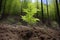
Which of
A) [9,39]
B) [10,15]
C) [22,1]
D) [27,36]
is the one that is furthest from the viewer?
[22,1]

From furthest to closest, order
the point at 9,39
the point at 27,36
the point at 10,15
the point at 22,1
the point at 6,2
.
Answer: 1. the point at 22,1
2. the point at 10,15
3. the point at 6,2
4. the point at 27,36
5. the point at 9,39

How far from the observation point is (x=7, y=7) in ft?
75.3

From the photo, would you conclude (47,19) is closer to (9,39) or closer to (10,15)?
(10,15)

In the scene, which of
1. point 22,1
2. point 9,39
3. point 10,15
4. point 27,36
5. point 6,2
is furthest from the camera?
point 22,1

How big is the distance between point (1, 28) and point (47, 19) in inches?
471

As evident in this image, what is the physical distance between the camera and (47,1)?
26156 mm

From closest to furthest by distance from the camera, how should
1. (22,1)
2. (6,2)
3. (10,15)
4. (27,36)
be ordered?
(27,36), (6,2), (10,15), (22,1)

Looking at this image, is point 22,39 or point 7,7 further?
point 7,7

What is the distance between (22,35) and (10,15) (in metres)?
10.4

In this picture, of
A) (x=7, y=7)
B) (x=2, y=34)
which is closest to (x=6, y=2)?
(x=7, y=7)

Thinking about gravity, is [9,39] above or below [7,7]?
below

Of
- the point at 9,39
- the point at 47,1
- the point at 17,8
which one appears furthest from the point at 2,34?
the point at 47,1

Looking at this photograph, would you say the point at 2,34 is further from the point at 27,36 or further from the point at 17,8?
the point at 17,8

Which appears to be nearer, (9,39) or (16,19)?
(9,39)
